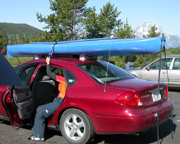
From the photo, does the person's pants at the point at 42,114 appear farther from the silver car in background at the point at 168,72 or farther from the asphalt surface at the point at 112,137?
the silver car in background at the point at 168,72

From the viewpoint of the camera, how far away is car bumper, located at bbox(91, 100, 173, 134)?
3641mm

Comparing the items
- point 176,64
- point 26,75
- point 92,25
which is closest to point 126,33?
point 92,25

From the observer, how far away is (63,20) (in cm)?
1695

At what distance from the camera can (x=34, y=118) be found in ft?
15.9

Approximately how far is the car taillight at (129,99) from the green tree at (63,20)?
13.7m

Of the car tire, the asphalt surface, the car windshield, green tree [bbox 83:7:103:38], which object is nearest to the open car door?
the asphalt surface

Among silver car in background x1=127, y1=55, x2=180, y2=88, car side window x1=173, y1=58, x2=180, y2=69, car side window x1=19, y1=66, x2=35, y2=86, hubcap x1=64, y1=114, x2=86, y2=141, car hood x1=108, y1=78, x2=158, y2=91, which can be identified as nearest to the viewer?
car hood x1=108, y1=78, x2=158, y2=91

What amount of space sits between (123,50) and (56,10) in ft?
49.1

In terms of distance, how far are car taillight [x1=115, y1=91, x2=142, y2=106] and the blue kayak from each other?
0.81 meters

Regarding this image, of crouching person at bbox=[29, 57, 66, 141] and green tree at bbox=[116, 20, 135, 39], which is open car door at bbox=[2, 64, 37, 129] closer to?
crouching person at bbox=[29, 57, 66, 141]

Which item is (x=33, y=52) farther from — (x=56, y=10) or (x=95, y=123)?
(x=56, y=10)

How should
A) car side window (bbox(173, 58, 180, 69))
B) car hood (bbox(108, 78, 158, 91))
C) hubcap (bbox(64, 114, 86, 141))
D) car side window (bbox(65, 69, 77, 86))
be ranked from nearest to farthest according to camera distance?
car hood (bbox(108, 78, 158, 91)) < hubcap (bbox(64, 114, 86, 141)) < car side window (bbox(65, 69, 77, 86)) < car side window (bbox(173, 58, 180, 69))

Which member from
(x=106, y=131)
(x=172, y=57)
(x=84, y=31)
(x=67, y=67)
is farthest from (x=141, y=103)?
(x=84, y=31)

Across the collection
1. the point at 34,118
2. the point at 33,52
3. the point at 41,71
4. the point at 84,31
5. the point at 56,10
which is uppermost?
the point at 56,10
